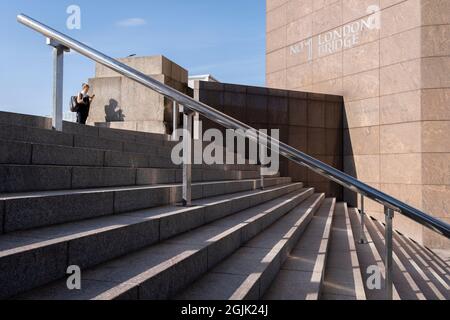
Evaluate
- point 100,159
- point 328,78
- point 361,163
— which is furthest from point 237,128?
point 328,78

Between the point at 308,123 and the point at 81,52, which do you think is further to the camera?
the point at 308,123

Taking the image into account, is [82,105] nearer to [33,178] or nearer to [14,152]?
[14,152]

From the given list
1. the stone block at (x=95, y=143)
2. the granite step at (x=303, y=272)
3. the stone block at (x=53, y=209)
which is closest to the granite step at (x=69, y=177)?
the stone block at (x=53, y=209)

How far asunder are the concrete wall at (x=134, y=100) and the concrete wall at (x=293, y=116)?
207cm

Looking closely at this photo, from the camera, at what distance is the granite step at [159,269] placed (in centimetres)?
194

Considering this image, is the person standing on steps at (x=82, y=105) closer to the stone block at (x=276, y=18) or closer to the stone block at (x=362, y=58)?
the stone block at (x=362, y=58)

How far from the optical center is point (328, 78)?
14961mm

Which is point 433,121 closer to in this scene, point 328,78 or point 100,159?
point 328,78

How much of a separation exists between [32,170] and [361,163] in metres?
12.5

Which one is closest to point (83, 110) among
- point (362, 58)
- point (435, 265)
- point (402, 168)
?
point (435, 265)

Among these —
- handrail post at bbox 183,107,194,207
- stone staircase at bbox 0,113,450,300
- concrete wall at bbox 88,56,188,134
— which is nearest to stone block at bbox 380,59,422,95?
concrete wall at bbox 88,56,188,134

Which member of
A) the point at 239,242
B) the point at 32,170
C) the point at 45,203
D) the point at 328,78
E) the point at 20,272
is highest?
the point at 328,78
